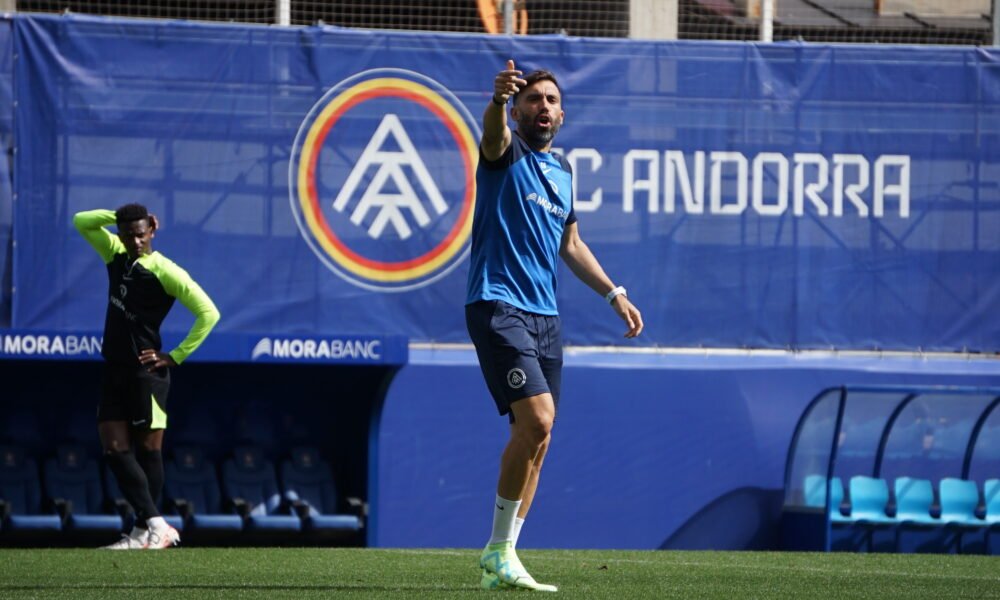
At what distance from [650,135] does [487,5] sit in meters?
1.81

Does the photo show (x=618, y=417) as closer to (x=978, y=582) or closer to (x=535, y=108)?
(x=978, y=582)

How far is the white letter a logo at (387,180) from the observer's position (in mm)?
11727

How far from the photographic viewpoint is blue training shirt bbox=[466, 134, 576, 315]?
251 inches

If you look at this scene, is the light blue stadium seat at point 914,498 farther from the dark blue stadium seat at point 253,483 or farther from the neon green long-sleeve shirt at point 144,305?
the neon green long-sleeve shirt at point 144,305

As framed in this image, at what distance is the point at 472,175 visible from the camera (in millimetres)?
11906

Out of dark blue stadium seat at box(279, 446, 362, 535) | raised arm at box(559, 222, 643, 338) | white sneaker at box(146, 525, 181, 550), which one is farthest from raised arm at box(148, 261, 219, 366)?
raised arm at box(559, 222, 643, 338)

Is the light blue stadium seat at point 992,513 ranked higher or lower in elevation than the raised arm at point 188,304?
lower

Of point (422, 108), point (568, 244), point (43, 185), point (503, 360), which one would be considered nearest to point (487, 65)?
point (422, 108)

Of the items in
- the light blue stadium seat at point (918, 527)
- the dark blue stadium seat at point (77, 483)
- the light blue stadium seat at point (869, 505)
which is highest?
the dark blue stadium seat at point (77, 483)

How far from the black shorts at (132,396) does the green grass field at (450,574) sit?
79 centimetres

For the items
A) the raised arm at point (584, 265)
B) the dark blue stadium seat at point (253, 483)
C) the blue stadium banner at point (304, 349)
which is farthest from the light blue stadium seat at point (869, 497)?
the raised arm at point (584, 265)

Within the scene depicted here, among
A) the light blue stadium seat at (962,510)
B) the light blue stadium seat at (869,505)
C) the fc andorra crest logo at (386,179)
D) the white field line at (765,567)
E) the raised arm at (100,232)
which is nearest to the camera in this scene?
the white field line at (765,567)

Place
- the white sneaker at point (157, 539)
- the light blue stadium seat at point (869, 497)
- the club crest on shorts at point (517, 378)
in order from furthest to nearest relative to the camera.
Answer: the light blue stadium seat at point (869, 497) < the white sneaker at point (157, 539) < the club crest on shorts at point (517, 378)

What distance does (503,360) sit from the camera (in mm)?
6246
